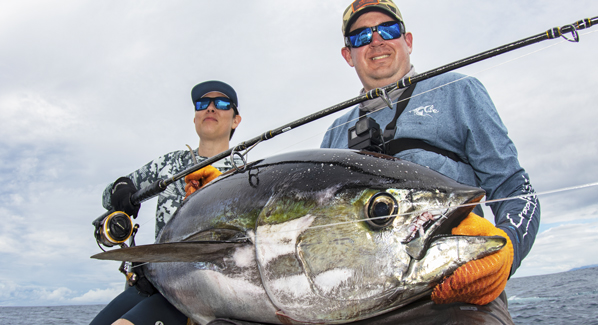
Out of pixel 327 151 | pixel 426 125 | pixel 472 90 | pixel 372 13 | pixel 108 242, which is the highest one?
pixel 372 13

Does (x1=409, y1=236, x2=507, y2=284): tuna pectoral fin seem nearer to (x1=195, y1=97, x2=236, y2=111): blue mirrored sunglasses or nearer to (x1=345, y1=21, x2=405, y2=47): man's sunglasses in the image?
(x1=345, y1=21, x2=405, y2=47): man's sunglasses

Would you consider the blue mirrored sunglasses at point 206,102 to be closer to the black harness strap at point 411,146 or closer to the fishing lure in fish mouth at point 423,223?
the black harness strap at point 411,146

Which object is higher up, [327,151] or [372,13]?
[372,13]

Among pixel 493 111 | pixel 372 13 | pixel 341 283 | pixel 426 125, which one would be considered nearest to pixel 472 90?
pixel 493 111

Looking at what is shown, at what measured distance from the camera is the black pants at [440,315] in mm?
1042

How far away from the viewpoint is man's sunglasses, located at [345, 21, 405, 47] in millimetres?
2500

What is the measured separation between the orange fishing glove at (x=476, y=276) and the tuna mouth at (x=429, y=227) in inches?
1.7

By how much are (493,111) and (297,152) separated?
51.0 inches

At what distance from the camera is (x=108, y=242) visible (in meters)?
2.38

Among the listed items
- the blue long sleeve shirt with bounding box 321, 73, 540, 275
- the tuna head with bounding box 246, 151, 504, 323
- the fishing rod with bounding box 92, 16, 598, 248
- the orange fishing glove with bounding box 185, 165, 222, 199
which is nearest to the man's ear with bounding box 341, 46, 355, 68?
the blue long sleeve shirt with bounding box 321, 73, 540, 275

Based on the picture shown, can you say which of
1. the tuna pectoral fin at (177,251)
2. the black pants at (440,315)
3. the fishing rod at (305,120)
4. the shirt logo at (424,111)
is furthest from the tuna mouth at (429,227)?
the shirt logo at (424,111)

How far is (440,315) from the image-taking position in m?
1.07

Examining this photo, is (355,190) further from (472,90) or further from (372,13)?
(372,13)

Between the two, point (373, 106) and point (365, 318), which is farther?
point (373, 106)
